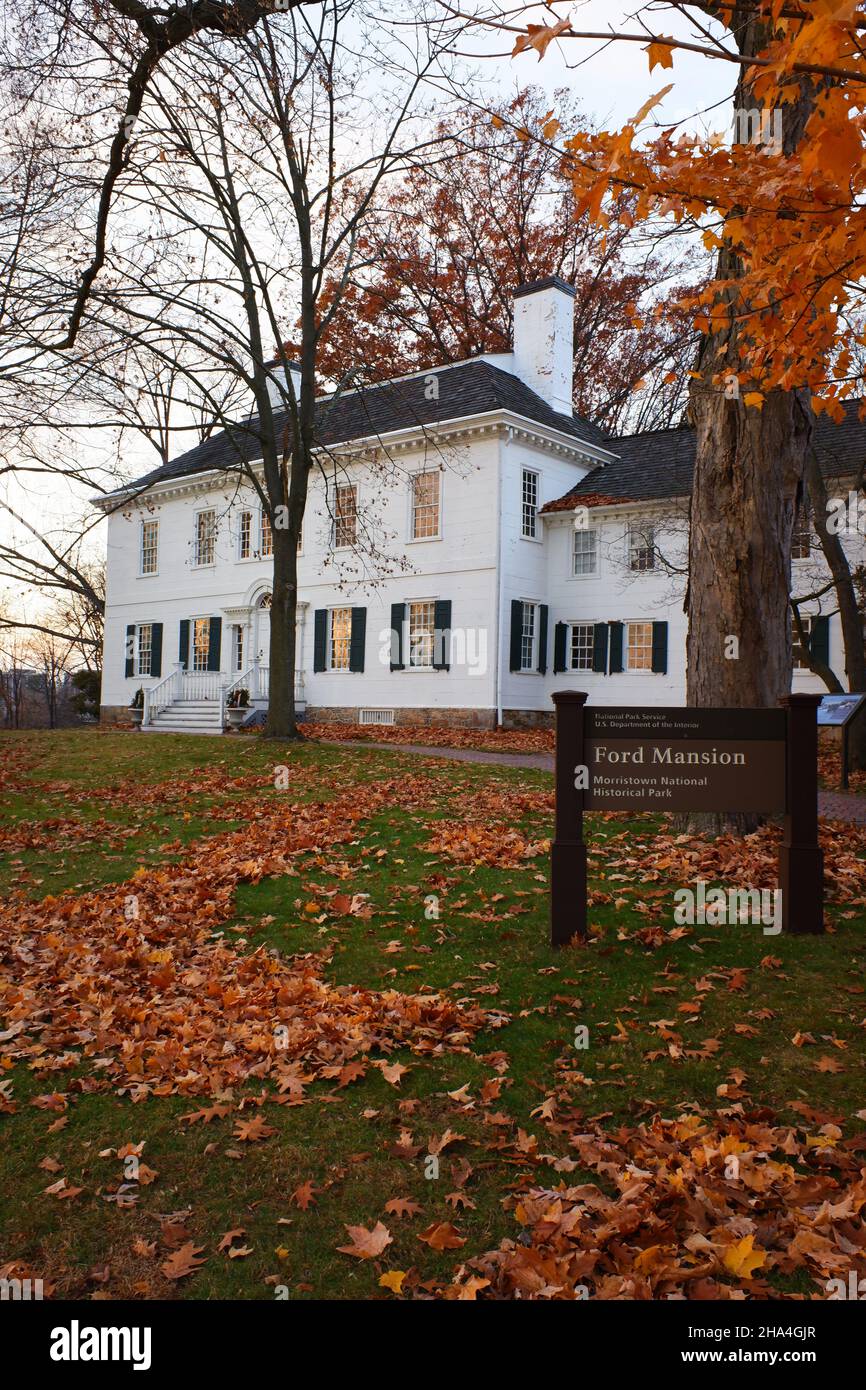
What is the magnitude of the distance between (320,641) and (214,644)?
476 centimetres

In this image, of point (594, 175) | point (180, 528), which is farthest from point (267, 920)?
point (180, 528)

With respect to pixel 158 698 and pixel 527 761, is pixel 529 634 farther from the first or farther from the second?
pixel 158 698

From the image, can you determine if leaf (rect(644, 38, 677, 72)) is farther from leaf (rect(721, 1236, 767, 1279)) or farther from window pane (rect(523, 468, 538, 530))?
window pane (rect(523, 468, 538, 530))

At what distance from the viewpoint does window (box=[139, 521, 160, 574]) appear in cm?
3288

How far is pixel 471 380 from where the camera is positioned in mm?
25188

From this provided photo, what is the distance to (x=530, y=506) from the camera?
24.6 meters

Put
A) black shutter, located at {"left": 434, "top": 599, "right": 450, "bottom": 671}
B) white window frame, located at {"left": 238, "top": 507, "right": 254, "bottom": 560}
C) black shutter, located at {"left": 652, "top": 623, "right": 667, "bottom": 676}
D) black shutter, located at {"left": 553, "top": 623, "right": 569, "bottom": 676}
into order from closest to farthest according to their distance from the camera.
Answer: black shutter, located at {"left": 652, "top": 623, "right": 667, "bottom": 676}
black shutter, located at {"left": 434, "top": 599, "right": 450, "bottom": 671}
black shutter, located at {"left": 553, "top": 623, "right": 569, "bottom": 676}
white window frame, located at {"left": 238, "top": 507, "right": 254, "bottom": 560}

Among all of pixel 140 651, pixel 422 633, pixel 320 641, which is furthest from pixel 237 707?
pixel 140 651

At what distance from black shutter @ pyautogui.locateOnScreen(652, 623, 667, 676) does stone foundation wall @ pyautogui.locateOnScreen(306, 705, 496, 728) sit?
4.09 m

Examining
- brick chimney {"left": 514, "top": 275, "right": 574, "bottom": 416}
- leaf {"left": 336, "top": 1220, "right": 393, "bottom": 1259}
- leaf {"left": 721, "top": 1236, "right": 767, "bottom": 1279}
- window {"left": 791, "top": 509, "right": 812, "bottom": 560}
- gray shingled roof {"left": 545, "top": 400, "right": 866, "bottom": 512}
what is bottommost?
leaf {"left": 336, "top": 1220, "right": 393, "bottom": 1259}

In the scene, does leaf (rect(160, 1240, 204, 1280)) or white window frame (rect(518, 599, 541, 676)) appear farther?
white window frame (rect(518, 599, 541, 676))

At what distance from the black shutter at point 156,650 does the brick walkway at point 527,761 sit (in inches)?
556

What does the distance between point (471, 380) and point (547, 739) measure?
34.7 feet

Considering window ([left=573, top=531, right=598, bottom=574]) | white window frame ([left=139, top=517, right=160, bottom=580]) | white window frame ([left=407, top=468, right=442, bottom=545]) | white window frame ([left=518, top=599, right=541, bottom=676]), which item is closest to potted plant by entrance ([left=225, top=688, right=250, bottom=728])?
white window frame ([left=407, top=468, right=442, bottom=545])
